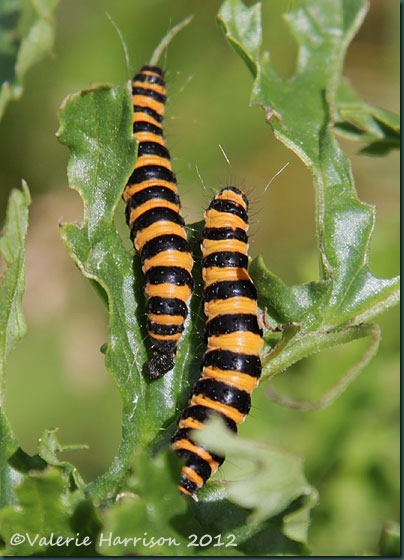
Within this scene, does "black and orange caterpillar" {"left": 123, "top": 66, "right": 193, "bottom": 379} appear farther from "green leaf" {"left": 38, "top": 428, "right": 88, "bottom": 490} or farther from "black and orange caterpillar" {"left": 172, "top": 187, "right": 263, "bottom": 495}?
"green leaf" {"left": 38, "top": 428, "right": 88, "bottom": 490}

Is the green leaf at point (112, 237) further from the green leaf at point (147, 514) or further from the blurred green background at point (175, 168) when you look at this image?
the blurred green background at point (175, 168)

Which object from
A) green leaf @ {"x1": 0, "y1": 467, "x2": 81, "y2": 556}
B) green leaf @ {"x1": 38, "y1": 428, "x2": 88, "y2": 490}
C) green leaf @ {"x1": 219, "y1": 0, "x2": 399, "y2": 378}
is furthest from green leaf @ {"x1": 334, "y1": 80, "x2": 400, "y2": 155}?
green leaf @ {"x1": 0, "y1": 467, "x2": 81, "y2": 556}

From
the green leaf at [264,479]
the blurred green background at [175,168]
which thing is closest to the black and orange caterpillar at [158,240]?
the green leaf at [264,479]

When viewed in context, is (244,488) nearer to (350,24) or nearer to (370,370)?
(350,24)

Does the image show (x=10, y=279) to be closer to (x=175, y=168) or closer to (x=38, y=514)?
(x=38, y=514)

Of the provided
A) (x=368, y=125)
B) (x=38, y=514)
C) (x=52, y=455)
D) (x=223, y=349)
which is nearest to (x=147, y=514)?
(x=38, y=514)

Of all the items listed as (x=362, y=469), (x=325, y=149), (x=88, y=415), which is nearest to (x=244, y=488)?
(x=325, y=149)
